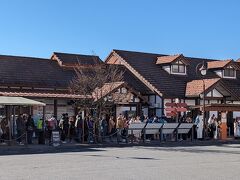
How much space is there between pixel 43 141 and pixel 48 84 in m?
9.57

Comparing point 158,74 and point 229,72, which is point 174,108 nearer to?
point 158,74

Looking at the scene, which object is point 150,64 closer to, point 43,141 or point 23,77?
point 23,77

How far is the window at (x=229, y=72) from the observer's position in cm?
4684

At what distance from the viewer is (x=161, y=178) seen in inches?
503

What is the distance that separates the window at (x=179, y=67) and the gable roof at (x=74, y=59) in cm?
687

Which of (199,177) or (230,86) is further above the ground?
(230,86)

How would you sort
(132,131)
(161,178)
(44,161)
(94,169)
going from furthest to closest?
(132,131) < (44,161) < (94,169) < (161,178)

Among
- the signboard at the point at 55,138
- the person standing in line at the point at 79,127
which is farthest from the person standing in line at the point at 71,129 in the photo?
the signboard at the point at 55,138

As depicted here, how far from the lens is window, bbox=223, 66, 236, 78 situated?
46844mm

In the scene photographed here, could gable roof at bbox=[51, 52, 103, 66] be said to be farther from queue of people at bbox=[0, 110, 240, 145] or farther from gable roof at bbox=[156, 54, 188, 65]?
queue of people at bbox=[0, 110, 240, 145]

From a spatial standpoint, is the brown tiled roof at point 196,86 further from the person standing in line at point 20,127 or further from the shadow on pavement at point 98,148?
the person standing in line at point 20,127

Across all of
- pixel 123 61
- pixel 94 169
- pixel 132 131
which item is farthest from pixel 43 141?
pixel 123 61

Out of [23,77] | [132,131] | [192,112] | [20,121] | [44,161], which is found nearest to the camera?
[44,161]

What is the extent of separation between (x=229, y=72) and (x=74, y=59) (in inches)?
591
